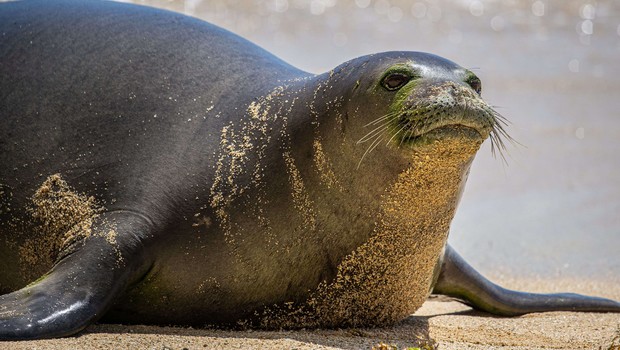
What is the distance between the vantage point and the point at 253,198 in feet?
14.5

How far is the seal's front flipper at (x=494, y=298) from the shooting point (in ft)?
18.5

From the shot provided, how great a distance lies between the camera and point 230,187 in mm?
4430

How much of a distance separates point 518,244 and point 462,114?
367 cm

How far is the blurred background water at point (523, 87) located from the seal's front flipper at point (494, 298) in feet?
3.24

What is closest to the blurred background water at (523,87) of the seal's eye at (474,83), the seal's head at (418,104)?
the seal's eye at (474,83)

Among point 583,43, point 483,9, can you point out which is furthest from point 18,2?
point 483,9

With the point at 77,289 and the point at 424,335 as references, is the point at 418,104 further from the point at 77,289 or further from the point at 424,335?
the point at 77,289

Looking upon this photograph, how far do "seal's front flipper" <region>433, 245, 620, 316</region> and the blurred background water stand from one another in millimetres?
987

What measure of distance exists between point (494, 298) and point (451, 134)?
198 centimetres

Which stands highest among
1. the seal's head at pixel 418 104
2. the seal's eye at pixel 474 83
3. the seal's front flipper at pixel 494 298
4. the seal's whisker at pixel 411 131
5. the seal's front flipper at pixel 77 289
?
the seal's eye at pixel 474 83

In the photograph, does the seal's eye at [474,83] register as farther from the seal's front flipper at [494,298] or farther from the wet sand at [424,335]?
the seal's front flipper at [494,298]

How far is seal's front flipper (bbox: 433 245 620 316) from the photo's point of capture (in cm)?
564

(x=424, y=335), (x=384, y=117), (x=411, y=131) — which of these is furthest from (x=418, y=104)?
(x=424, y=335)

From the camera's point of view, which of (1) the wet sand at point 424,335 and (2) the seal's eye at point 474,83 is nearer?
(1) the wet sand at point 424,335
